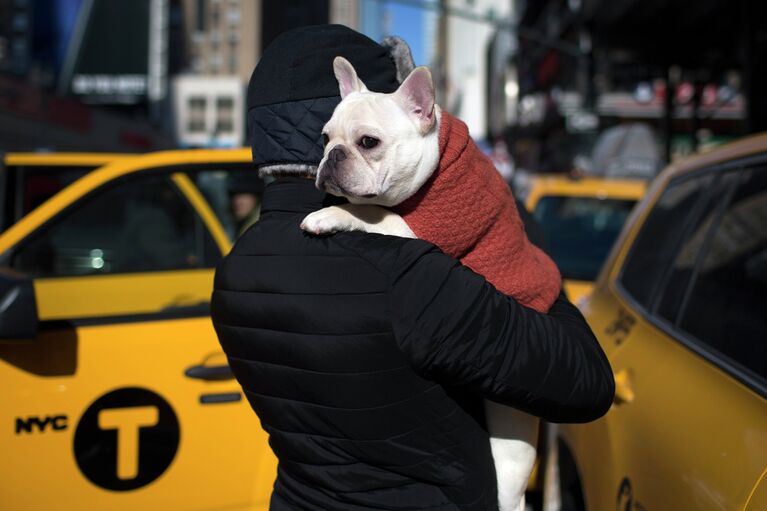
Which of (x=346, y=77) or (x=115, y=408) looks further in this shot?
(x=115, y=408)

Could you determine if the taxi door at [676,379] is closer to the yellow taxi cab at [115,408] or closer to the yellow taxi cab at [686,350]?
the yellow taxi cab at [686,350]

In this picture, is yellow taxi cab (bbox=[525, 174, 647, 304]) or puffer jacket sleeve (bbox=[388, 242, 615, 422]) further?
yellow taxi cab (bbox=[525, 174, 647, 304])

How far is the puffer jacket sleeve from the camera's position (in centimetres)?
146

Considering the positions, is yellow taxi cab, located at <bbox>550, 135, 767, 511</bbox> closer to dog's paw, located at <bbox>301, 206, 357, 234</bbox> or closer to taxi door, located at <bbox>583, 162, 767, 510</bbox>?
taxi door, located at <bbox>583, 162, 767, 510</bbox>

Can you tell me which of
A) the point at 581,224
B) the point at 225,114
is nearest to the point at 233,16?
the point at 225,114

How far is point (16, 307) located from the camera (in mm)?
2492

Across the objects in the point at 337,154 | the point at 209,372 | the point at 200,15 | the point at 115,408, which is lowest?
the point at 115,408

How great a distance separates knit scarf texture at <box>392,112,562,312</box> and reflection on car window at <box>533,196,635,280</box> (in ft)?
14.9

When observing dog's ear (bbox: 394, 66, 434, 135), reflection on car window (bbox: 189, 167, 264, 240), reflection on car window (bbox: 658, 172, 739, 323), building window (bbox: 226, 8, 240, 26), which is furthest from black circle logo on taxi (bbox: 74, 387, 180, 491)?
building window (bbox: 226, 8, 240, 26)

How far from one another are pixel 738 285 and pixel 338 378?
1.76 metres

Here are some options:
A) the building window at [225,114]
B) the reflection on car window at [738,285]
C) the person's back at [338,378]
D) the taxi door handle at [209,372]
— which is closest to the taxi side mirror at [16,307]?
the taxi door handle at [209,372]

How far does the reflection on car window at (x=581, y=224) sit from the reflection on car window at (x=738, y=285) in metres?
3.08

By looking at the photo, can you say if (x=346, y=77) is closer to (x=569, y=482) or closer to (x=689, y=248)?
(x=689, y=248)

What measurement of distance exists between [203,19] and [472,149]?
Answer: 6995 cm
